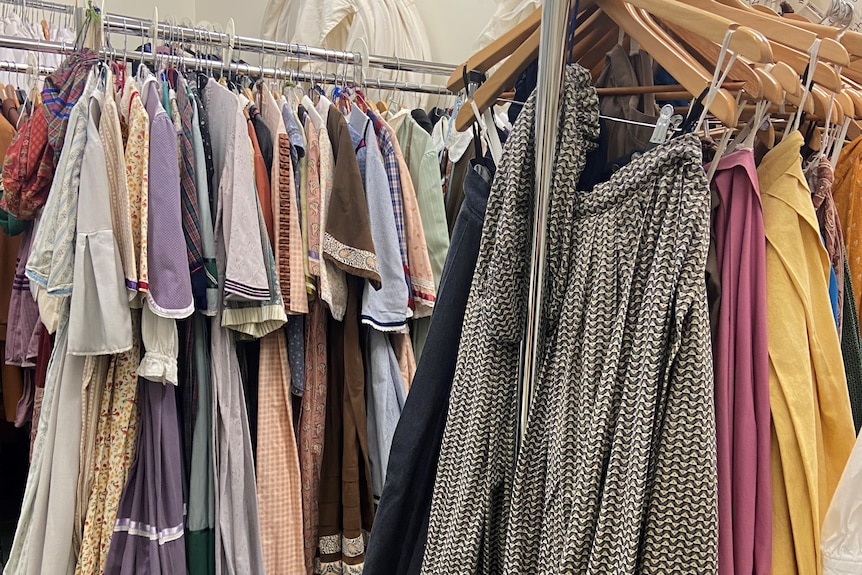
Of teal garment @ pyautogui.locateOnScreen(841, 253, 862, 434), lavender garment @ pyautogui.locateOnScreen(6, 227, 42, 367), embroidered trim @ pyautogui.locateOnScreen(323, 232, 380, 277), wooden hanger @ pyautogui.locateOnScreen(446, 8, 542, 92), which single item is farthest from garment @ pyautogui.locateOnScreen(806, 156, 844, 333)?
lavender garment @ pyautogui.locateOnScreen(6, 227, 42, 367)

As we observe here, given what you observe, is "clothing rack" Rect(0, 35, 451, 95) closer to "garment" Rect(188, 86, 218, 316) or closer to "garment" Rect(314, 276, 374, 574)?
"garment" Rect(188, 86, 218, 316)

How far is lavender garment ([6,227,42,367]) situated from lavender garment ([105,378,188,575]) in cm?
37

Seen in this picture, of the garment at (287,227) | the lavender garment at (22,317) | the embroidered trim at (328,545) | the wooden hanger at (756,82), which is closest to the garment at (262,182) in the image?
the garment at (287,227)

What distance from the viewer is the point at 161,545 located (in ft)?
3.79

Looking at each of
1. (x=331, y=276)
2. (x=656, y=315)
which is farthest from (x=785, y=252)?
(x=331, y=276)

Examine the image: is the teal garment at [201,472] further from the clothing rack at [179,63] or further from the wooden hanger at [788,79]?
the wooden hanger at [788,79]

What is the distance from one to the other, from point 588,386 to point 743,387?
0.13m

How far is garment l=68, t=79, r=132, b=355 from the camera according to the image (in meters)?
1.07

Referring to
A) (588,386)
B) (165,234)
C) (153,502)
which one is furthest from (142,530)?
(588,386)

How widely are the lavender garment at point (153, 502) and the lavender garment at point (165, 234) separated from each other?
18 centimetres

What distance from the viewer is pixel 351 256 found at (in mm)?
1223

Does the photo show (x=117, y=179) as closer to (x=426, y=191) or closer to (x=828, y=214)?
(x=426, y=191)

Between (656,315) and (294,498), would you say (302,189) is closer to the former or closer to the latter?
(294,498)

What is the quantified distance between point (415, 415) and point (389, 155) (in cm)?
74
